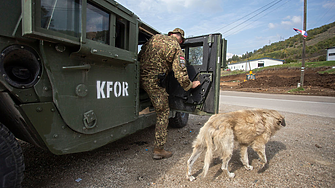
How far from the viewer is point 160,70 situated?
112 inches

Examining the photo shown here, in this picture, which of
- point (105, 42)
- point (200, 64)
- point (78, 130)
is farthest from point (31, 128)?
point (200, 64)

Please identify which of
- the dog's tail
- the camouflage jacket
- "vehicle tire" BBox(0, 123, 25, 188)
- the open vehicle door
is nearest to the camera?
"vehicle tire" BBox(0, 123, 25, 188)

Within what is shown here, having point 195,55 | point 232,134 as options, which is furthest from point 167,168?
point 195,55

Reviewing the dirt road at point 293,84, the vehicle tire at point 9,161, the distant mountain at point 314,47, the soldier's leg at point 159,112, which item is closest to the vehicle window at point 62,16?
the vehicle tire at point 9,161

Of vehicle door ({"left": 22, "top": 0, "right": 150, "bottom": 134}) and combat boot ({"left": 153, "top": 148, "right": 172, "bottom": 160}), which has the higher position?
vehicle door ({"left": 22, "top": 0, "right": 150, "bottom": 134})

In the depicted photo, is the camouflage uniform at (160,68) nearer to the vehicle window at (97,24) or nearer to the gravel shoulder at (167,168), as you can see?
the gravel shoulder at (167,168)

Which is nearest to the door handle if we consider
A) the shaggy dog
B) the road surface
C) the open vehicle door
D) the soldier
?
the soldier

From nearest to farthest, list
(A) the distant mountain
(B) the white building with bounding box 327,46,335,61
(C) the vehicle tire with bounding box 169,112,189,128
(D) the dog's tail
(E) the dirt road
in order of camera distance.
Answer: (D) the dog's tail < (C) the vehicle tire with bounding box 169,112,189,128 < (E) the dirt road < (B) the white building with bounding box 327,46,335,61 < (A) the distant mountain

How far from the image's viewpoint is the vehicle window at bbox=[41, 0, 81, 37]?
1553mm

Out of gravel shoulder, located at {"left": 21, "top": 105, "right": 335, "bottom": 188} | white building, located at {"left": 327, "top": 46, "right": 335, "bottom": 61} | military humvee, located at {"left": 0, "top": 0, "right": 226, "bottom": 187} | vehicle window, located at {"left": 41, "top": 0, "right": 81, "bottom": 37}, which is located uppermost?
white building, located at {"left": 327, "top": 46, "right": 335, "bottom": 61}

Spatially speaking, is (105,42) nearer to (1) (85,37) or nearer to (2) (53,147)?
(1) (85,37)

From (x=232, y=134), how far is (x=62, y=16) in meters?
2.31

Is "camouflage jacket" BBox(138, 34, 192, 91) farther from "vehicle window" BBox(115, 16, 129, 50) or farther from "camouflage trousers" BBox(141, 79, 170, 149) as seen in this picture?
"vehicle window" BBox(115, 16, 129, 50)

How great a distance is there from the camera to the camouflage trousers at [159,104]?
110 inches
